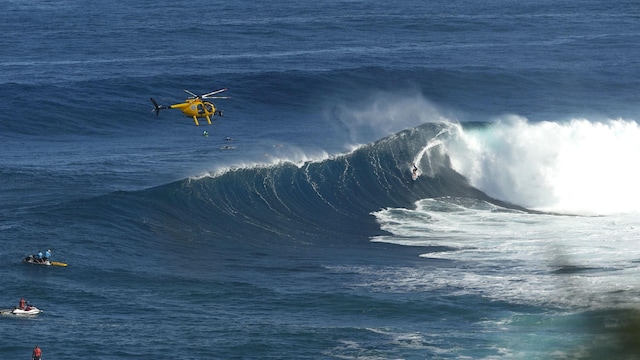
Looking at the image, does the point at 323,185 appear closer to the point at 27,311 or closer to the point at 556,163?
the point at 556,163

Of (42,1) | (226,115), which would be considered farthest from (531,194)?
(42,1)

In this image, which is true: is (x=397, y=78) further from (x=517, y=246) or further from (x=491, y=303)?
(x=491, y=303)

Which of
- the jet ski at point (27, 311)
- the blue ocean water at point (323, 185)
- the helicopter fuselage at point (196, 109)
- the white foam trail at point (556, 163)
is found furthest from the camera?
the white foam trail at point (556, 163)

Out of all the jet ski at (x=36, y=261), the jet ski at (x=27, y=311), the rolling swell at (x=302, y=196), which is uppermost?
the rolling swell at (x=302, y=196)

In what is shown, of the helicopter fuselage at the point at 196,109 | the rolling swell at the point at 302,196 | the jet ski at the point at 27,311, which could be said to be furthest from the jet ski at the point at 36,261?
the helicopter fuselage at the point at 196,109

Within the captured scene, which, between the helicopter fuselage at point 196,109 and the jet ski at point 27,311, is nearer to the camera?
the jet ski at point 27,311

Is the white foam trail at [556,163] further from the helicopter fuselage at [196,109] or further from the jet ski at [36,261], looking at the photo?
the jet ski at [36,261]
